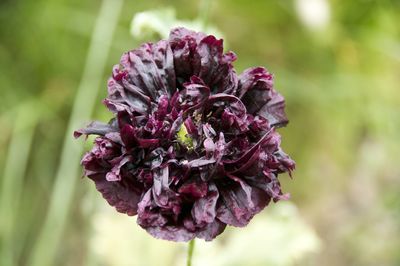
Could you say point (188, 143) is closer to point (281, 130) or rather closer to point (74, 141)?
point (74, 141)

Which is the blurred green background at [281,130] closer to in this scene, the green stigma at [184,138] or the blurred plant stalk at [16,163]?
the blurred plant stalk at [16,163]

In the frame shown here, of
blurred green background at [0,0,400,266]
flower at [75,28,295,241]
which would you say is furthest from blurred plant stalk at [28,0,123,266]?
flower at [75,28,295,241]

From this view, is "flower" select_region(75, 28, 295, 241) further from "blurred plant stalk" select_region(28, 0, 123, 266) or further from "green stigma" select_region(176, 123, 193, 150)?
"blurred plant stalk" select_region(28, 0, 123, 266)

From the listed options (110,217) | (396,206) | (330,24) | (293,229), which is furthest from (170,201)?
(330,24)

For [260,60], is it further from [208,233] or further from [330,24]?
[208,233]

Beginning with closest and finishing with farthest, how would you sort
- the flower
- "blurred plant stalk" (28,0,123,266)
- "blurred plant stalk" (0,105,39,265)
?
1. the flower
2. "blurred plant stalk" (28,0,123,266)
3. "blurred plant stalk" (0,105,39,265)

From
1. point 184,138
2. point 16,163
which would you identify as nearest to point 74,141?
point 16,163

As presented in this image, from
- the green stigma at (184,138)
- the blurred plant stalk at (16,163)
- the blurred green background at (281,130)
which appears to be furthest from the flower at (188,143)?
the blurred plant stalk at (16,163)
